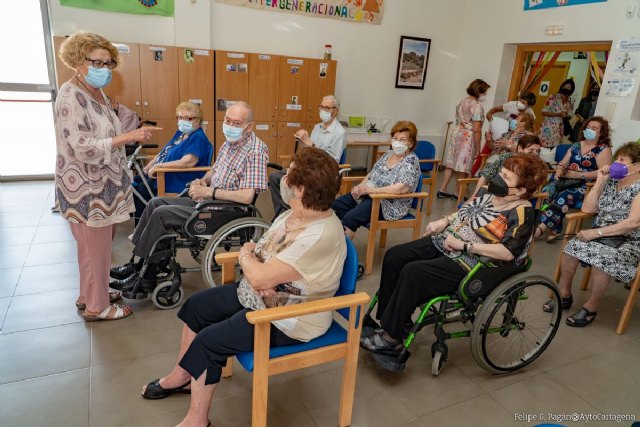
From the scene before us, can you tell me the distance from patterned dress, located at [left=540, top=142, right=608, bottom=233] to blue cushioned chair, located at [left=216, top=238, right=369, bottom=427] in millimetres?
2909

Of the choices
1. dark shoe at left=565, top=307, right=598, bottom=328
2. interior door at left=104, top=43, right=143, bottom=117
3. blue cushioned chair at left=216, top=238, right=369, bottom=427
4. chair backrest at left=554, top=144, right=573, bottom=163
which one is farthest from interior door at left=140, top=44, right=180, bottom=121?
dark shoe at left=565, top=307, right=598, bottom=328

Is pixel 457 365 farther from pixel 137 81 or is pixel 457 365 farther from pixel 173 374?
pixel 137 81

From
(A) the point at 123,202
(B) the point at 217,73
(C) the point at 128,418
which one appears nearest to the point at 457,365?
(C) the point at 128,418

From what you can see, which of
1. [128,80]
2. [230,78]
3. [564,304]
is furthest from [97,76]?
[230,78]

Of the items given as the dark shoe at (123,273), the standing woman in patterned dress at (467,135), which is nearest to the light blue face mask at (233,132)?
the dark shoe at (123,273)

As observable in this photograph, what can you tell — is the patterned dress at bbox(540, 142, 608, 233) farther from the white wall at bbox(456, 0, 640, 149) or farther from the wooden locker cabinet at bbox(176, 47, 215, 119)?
the wooden locker cabinet at bbox(176, 47, 215, 119)

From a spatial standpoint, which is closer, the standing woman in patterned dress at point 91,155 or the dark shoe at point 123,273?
the standing woman in patterned dress at point 91,155

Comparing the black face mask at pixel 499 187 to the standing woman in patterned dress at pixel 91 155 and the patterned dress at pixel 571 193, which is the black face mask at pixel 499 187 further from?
the patterned dress at pixel 571 193

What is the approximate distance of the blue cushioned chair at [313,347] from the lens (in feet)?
4.95

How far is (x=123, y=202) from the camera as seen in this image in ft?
7.82

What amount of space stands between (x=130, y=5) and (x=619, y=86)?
5.36 meters

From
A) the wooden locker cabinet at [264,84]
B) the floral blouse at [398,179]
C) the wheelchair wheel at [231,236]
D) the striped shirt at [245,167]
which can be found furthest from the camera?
the wooden locker cabinet at [264,84]

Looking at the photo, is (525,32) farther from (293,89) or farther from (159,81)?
(159,81)

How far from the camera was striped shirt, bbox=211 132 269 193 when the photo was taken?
261cm
